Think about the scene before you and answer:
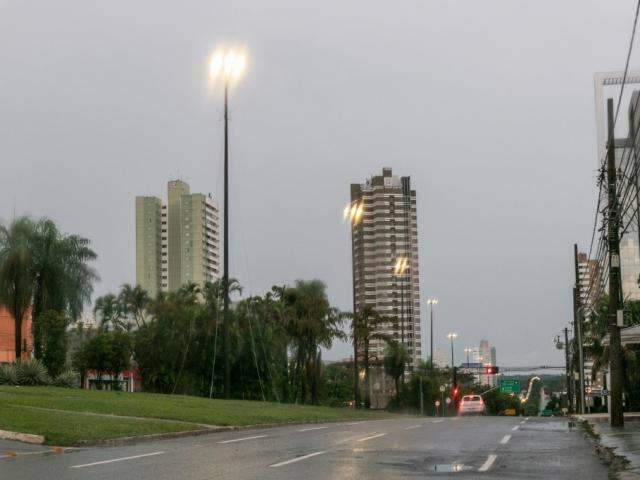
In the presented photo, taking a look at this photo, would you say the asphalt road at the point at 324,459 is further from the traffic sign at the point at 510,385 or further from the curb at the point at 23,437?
the traffic sign at the point at 510,385

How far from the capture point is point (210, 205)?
196m

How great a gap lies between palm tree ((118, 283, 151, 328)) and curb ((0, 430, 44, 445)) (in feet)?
295

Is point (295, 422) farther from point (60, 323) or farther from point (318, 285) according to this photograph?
point (318, 285)

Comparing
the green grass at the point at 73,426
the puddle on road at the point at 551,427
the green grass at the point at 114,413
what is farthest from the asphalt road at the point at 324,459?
the puddle on road at the point at 551,427

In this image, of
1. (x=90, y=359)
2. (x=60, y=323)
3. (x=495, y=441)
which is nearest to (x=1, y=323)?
(x=90, y=359)

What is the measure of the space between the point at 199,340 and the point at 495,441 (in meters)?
44.3

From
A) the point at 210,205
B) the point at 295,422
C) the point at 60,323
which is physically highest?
the point at 210,205

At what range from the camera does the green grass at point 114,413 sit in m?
20.5

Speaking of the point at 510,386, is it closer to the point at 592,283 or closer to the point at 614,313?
the point at 592,283

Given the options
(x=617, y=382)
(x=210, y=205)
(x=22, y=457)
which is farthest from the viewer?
(x=210, y=205)

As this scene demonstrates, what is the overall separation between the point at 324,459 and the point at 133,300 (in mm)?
96083

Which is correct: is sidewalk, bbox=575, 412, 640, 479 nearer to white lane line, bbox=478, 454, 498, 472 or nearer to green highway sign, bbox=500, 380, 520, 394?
white lane line, bbox=478, 454, 498, 472

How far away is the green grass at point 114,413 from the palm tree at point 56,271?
67.2ft

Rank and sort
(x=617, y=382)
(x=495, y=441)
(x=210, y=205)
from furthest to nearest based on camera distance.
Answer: (x=210, y=205) → (x=617, y=382) → (x=495, y=441)
